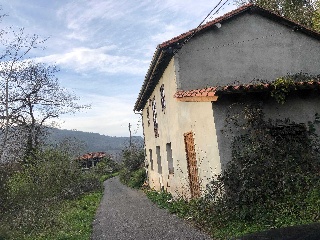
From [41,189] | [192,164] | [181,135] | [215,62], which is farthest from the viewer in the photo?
[41,189]

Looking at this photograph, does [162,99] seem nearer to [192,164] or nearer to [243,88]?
[192,164]

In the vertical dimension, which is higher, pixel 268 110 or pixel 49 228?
pixel 268 110

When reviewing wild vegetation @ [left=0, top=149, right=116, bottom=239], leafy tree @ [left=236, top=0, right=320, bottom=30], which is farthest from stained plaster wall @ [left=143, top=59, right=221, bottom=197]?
leafy tree @ [left=236, top=0, right=320, bottom=30]

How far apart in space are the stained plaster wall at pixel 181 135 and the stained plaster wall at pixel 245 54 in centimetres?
84

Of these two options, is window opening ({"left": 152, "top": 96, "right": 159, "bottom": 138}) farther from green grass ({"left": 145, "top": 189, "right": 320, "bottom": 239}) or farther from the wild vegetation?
green grass ({"left": 145, "top": 189, "right": 320, "bottom": 239})

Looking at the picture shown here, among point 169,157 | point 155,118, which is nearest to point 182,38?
point 169,157

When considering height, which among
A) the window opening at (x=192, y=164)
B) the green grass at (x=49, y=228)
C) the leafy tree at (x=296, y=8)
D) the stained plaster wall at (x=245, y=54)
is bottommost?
the green grass at (x=49, y=228)

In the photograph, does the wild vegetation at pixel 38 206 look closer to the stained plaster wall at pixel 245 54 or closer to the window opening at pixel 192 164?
the window opening at pixel 192 164

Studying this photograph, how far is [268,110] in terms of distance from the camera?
8438 mm

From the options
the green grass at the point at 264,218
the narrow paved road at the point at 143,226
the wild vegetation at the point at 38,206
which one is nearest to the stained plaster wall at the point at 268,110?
the green grass at the point at 264,218

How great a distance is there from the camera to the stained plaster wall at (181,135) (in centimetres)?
868

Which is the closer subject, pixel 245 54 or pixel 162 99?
pixel 245 54

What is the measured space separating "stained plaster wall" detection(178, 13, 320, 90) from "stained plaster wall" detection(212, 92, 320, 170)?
2936mm

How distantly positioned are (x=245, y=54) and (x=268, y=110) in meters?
3.91
